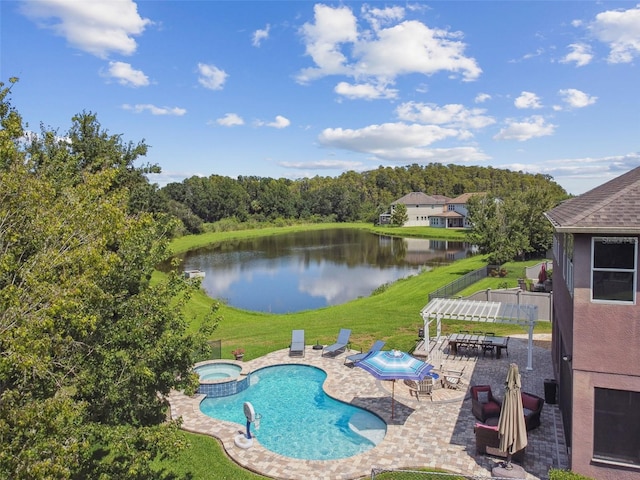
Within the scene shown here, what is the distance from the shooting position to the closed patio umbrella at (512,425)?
37.0ft

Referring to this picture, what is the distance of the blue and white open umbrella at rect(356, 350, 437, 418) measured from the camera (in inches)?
562

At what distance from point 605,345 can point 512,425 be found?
9.27ft

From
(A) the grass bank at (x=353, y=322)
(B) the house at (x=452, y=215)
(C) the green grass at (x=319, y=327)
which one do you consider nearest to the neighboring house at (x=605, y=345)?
(C) the green grass at (x=319, y=327)

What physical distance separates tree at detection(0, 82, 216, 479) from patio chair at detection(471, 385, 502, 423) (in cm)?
862

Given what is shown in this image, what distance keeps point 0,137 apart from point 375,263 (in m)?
52.9

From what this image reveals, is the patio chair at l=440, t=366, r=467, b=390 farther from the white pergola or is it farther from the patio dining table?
the patio dining table

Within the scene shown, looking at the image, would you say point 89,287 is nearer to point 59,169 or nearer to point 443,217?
point 59,169

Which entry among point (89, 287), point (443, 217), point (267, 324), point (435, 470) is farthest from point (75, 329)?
point (443, 217)

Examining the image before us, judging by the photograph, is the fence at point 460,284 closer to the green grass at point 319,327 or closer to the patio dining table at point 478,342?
the green grass at point 319,327

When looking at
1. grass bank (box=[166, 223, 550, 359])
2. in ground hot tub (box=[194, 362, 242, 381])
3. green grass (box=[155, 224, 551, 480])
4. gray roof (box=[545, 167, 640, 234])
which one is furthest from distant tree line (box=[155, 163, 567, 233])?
gray roof (box=[545, 167, 640, 234])

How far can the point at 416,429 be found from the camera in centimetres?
1396

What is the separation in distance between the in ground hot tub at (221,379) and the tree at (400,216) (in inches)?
3761

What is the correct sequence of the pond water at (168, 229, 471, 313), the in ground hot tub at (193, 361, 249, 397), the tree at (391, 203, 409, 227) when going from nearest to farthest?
the in ground hot tub at (193, 361, 249, 397) → the pond water at (168, 229, 471, 313) → the tree at (391, 203, 409, 227)

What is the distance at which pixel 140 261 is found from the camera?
393 inches
